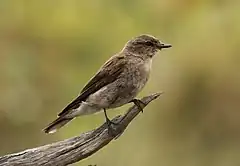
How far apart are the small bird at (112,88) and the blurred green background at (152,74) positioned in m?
1.67

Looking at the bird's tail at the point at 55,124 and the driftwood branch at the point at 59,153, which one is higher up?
the bird's tail at the point at 55,124

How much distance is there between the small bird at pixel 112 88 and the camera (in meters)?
3.75

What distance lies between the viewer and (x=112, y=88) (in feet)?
12.4

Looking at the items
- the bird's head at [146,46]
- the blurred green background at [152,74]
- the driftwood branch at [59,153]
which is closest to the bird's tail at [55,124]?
the driftwood branch at [59,153]

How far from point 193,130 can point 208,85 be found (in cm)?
41

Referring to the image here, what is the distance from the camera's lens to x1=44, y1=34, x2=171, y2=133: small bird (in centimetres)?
375

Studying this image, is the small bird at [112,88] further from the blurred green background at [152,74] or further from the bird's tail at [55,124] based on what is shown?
the blurred green background at [152,74]

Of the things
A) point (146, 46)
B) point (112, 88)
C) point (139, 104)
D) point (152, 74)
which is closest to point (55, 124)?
point (112, 88)

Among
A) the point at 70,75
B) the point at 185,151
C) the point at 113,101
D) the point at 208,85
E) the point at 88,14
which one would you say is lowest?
the point at 113,101

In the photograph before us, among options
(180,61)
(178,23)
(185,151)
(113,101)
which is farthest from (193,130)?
(113,101)

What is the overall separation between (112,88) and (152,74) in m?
2.30

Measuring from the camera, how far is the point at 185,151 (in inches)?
227

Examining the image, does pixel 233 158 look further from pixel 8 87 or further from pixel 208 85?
pixel 8 87

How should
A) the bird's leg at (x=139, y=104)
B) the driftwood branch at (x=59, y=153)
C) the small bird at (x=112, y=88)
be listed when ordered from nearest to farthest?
the driftwood branch at (x=59, y=153) → the bird's leg at (x=139, y=104) → the small bird at (x=112, y=88)
